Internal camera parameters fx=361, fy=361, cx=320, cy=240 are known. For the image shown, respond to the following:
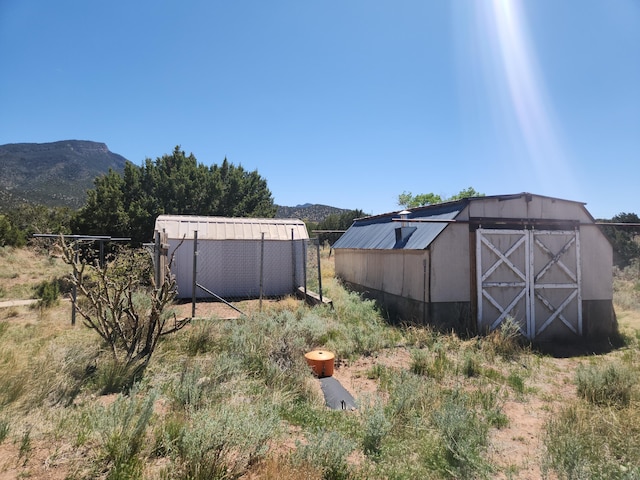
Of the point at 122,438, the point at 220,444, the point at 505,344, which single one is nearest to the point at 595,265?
the point at 505,344

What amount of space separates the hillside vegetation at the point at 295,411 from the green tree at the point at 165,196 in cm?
1263

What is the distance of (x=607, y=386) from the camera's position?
17.8 feet

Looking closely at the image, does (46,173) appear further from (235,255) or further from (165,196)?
(235,255)

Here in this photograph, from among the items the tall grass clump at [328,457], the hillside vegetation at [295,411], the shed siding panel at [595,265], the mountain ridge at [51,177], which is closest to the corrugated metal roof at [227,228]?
the hillside vegetation at [295,411]

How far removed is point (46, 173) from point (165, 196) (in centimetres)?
5908

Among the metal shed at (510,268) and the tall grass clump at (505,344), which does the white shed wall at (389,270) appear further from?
the tall grass clump at (505,344)

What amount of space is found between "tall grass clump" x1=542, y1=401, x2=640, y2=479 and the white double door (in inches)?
184

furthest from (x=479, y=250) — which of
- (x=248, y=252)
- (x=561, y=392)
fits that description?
(x=248, y=252)

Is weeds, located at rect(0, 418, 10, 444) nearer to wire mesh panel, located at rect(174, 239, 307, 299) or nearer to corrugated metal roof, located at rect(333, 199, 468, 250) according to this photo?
corrugated metal roof, located at rect(333, 199, 468, 250)

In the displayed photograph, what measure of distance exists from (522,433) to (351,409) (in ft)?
7.01

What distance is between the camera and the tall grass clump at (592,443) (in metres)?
3.33

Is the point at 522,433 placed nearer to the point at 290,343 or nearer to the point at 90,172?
the point at 290,343

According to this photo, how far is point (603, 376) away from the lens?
5582 mm

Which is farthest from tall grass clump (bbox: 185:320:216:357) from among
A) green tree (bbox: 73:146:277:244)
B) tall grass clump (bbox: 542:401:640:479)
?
green tree (bbox: 73:146:277:244)
